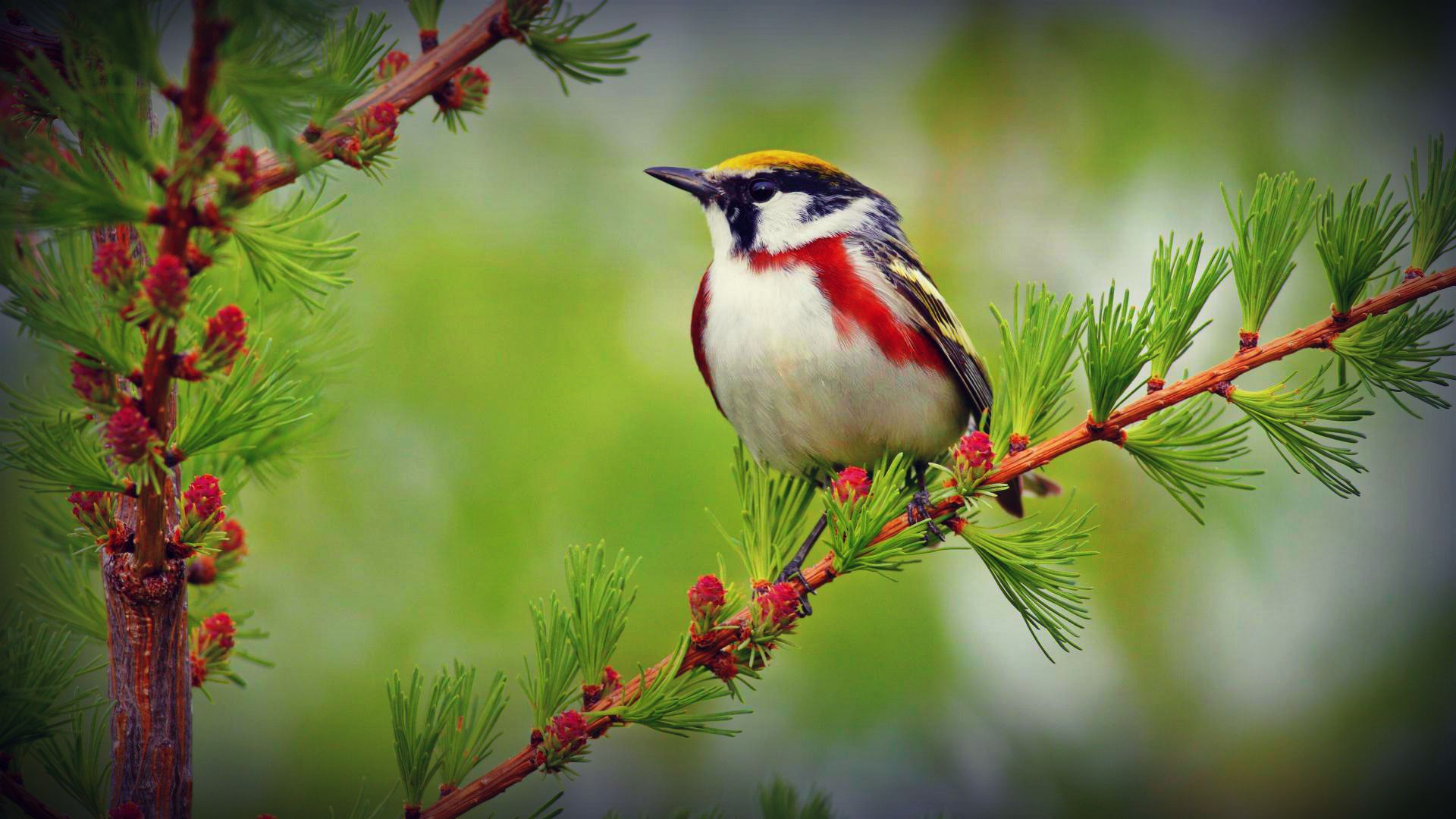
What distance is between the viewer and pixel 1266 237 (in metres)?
1.20

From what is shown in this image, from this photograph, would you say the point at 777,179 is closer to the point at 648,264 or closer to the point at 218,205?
the point at 648,264

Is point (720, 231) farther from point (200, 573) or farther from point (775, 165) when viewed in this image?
point (200, 573)

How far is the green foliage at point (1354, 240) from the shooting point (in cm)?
113

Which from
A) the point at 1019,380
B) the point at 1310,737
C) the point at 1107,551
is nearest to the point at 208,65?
the point at 1019,380

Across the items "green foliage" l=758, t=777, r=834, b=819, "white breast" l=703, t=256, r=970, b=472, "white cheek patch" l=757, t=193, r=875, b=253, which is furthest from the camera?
"white cheek patch" l=757, t=193, r=875, b=253

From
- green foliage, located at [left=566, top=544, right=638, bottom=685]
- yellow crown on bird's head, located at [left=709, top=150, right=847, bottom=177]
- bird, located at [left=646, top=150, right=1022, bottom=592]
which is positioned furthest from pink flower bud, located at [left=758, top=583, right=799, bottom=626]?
yellow crown on bird's head, located at [left=709, top=150, right=847, bottom=177]

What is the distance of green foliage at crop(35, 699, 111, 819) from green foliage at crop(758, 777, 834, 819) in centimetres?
76

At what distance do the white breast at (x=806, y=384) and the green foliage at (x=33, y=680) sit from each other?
1.08 m

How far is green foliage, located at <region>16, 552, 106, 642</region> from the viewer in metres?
1.34

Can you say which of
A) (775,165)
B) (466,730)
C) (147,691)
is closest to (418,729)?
(466,730)

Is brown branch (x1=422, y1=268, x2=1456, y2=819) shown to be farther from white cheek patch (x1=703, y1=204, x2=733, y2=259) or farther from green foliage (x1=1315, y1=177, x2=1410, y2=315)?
white cheek patch (x1=703, y1=204, x2=733, y2=259)

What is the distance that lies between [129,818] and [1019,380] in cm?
112

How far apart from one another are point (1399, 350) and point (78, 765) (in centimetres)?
161

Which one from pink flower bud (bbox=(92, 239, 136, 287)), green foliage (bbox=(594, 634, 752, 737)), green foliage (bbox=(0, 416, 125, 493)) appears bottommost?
green foliage (bbox=(594, 634, 752, 737))
